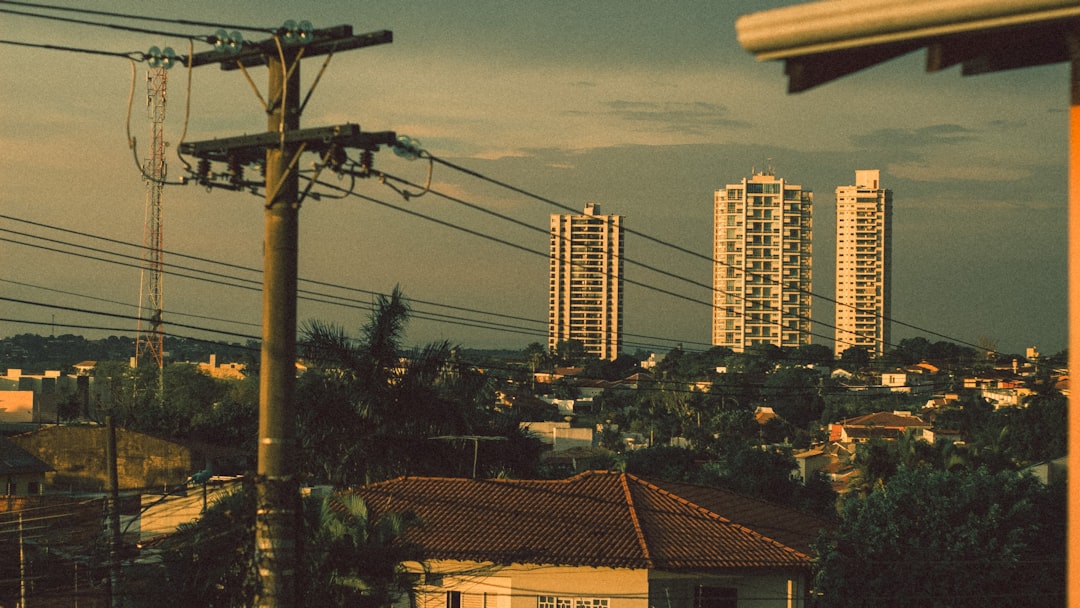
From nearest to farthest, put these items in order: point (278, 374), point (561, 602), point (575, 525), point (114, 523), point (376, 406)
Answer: point (278, 374)
point (114, 523)
point (561, 602)
point (575, 525)
point (376, 406)

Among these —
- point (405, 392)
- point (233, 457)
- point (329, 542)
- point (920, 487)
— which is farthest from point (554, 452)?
point (329, 542)

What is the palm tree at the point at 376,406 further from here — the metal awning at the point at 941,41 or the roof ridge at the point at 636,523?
the metal awning at the point at 941,41

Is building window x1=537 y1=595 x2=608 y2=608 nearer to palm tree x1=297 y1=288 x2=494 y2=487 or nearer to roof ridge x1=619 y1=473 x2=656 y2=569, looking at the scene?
roof ridge x1=619 y1=473 x2=656 y2=569

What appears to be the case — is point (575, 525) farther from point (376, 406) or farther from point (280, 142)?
point (280, 142)

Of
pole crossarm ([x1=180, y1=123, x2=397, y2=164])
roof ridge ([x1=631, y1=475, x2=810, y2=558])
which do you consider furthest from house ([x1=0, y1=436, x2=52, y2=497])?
pole crossarm ([x1=180, y1=123, x2=397, y2=164])

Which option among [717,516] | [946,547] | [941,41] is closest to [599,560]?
[717,516]

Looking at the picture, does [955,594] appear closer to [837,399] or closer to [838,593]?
[838,593]
